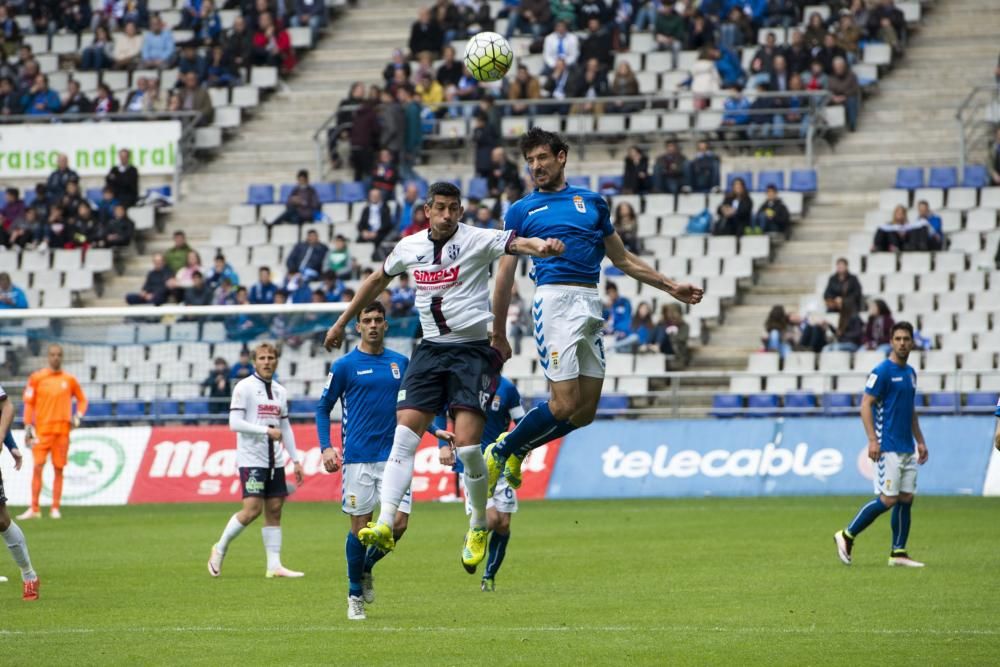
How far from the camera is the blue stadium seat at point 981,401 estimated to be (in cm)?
2498

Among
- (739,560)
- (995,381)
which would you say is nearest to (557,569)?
(739,560)

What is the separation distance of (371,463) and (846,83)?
2159 cm

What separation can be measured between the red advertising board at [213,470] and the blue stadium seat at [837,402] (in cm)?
427

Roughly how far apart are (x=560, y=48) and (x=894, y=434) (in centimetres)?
2027

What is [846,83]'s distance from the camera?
32750mm

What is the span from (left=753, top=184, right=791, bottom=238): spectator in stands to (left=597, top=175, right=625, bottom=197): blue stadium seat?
2872 mm

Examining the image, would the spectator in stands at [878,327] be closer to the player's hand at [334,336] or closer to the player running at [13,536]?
the player running at [13,536]

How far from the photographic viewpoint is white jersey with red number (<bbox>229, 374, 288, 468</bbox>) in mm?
16250

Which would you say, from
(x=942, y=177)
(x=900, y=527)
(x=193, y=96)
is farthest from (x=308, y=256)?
(x=900, y=527)

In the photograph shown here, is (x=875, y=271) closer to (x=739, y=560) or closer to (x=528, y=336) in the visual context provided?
(x=528, y=336)

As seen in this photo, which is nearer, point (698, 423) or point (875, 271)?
point (698, 423)

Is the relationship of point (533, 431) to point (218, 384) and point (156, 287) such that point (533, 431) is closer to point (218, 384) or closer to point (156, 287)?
point (218, 384)

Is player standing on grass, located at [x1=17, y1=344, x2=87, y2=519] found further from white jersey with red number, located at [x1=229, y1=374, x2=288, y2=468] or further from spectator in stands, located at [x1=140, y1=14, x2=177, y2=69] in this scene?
spectator in stands, located at [x1=140, y1=14, x2=177, y2=69]

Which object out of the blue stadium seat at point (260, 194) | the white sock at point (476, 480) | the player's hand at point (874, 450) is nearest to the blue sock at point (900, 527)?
the player's hand at point (874, 450)
